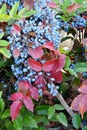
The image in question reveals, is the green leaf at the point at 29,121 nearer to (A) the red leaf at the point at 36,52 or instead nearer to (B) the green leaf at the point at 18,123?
(B) the green leaf at the point at 18,123

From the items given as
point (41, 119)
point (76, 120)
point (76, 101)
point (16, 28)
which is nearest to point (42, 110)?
point (41, 119)

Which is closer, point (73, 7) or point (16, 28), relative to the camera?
point (16, 28)

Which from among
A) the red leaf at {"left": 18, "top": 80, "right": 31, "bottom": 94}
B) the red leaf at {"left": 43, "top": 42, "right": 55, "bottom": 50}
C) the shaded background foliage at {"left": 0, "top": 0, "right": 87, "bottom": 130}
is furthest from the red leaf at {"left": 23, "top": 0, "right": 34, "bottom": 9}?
the red leaf at {"left": 18, "top": 80, "right": 31, "bottom": 94}

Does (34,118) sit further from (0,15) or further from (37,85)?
(0,15)

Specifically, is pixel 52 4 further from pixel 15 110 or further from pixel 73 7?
pixel 15 110

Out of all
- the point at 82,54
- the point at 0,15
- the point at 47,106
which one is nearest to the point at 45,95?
the point at 47,106

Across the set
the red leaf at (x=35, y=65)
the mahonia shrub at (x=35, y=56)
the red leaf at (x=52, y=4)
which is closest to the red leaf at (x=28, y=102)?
the mahonia shrub at (x=35, y=56)

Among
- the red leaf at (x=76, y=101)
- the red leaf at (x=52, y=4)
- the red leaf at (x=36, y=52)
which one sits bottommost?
the red leaf at (x=76, y=101)
